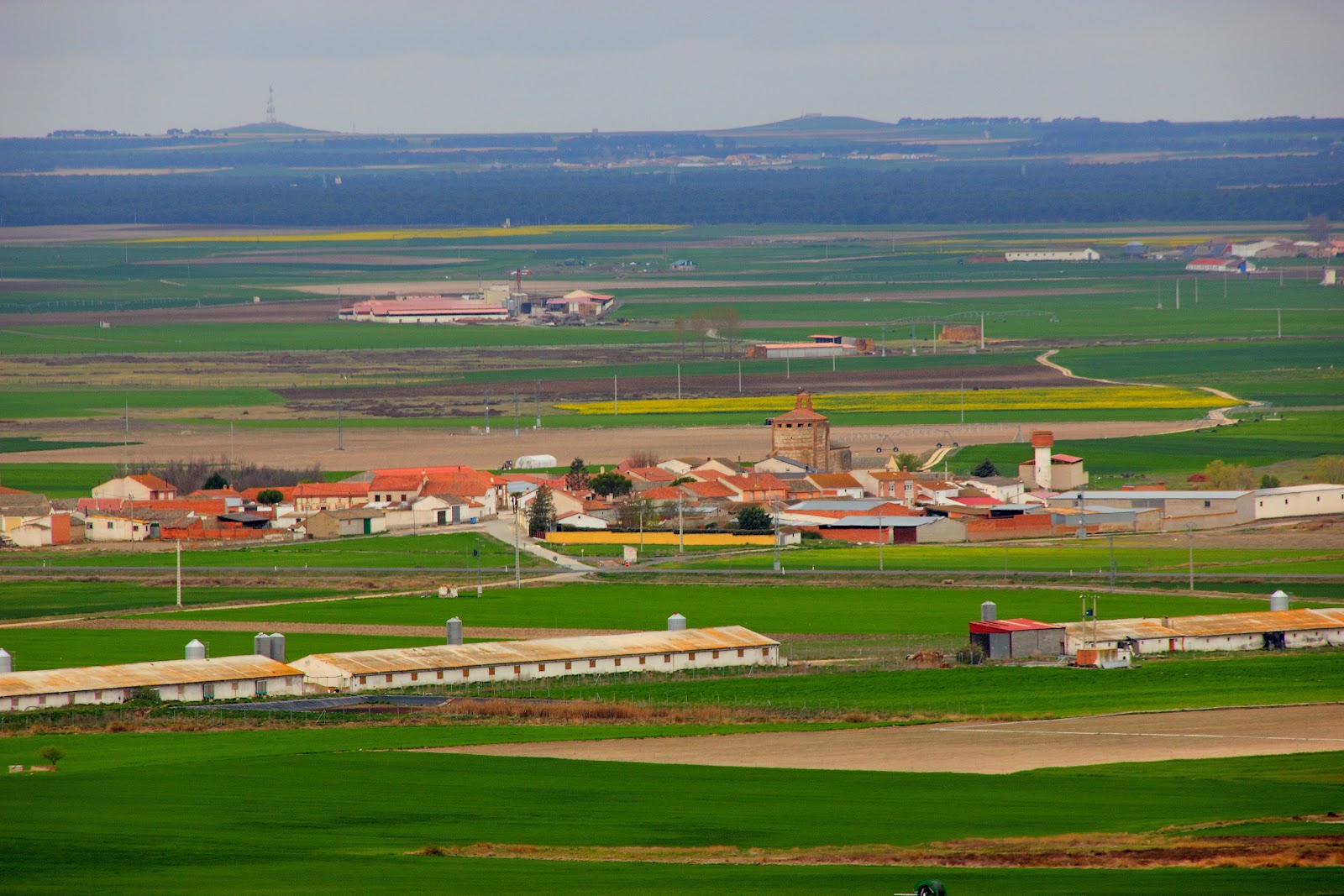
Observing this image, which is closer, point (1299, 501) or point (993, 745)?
point (993, 745)

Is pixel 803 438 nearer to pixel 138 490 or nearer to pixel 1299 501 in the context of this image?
pixel 1299 501

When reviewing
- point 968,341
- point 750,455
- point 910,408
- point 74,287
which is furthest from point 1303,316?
point 74,287

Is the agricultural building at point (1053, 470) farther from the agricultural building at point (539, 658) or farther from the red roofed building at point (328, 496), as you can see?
the agricultural building at point (539, 658)

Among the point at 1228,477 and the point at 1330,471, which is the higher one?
the point at 1330,471

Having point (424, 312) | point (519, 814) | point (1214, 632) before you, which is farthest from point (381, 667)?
point (424, 312)

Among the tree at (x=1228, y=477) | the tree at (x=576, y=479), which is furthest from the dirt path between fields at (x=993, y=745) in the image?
the tree at (x=576, y=479)

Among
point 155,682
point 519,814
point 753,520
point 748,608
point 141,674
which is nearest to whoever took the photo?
Result: point 519,814
